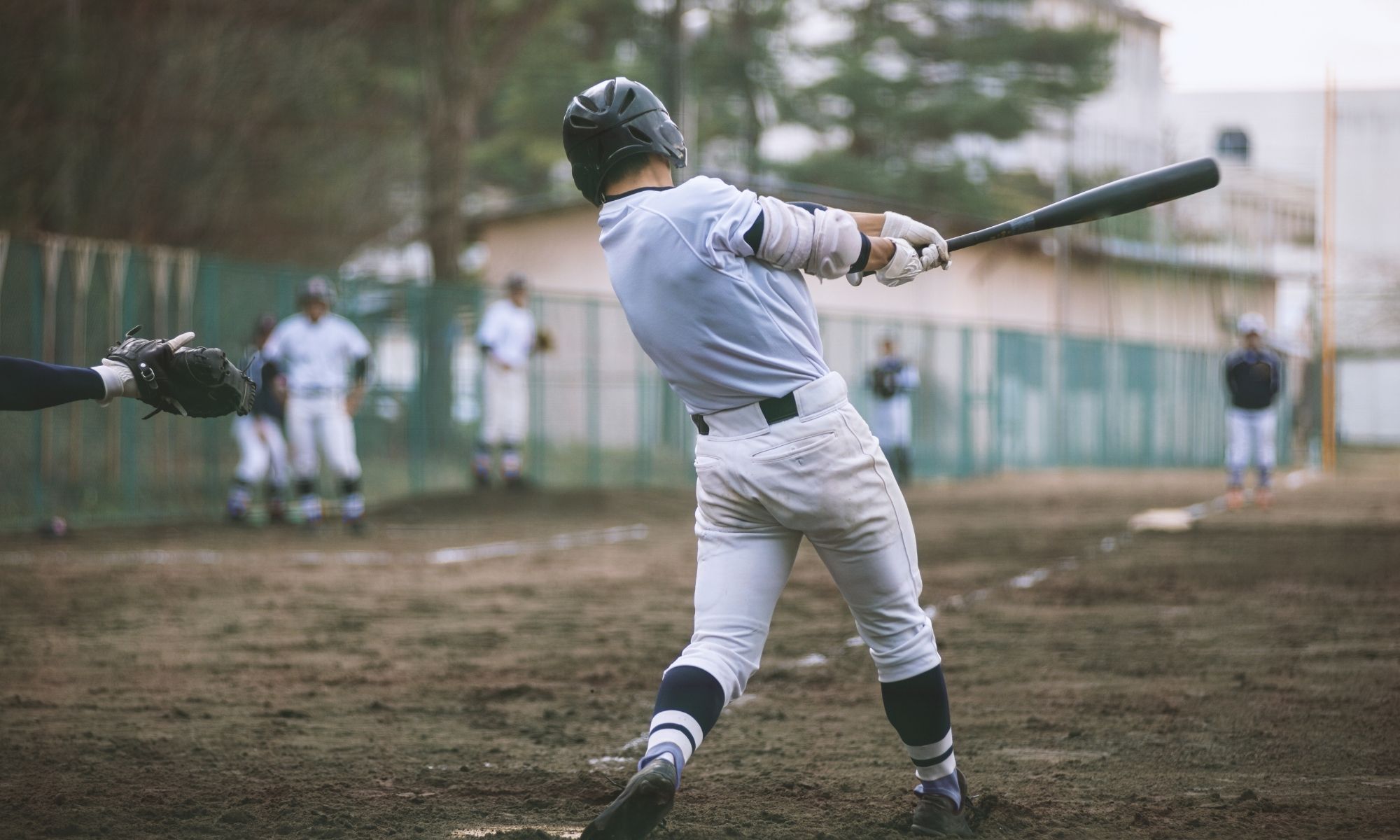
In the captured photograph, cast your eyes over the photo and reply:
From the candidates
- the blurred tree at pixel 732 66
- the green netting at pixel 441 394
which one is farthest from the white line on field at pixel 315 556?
the blurred tree at pixel 732 66

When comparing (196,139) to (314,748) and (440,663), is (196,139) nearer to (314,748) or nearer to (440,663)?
(440,663)

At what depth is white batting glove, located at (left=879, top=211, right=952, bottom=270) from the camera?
14.0 feet

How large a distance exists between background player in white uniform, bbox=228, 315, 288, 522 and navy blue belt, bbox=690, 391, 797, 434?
12.6m

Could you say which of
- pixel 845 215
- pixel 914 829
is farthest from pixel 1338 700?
pixel 845 215

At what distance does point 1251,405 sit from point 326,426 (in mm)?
11609

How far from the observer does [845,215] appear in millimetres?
4090

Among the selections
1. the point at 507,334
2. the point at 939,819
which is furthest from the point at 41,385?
the point at 507,334

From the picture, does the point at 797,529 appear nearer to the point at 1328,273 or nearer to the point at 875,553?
the point at 875,553

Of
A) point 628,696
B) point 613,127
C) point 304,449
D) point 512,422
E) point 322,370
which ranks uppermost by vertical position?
point 613,127

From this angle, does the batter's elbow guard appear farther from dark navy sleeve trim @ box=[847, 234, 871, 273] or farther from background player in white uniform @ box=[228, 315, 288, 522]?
background player in white uniform @ box=[228, 315, 288, 522]

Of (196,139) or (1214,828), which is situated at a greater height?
(196,139)

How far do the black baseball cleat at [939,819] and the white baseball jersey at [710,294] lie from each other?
1312 millimetres

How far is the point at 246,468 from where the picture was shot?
53.2 ft

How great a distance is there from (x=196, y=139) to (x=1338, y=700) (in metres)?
18.8
